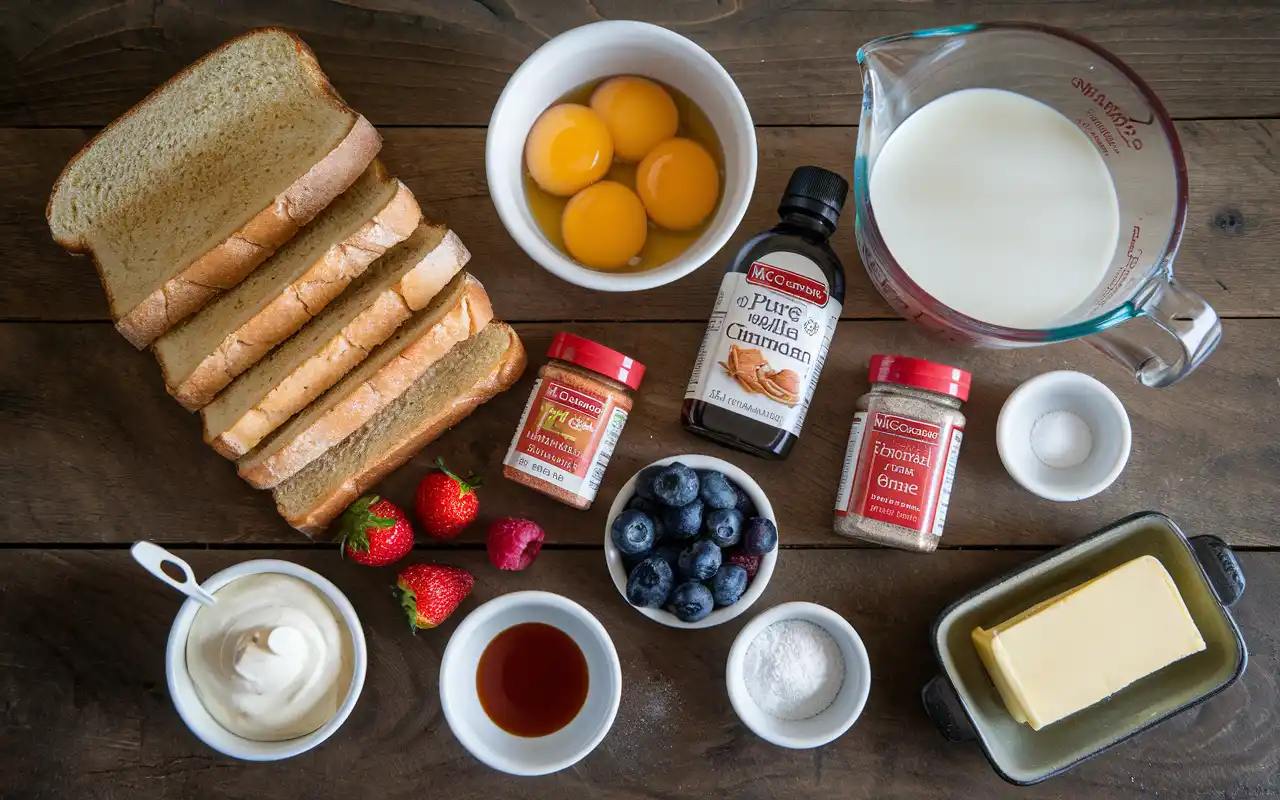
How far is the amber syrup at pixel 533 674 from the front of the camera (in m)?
1.42

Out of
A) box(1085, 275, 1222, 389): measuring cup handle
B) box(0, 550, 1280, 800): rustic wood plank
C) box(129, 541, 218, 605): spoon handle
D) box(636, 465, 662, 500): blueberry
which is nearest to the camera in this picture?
box(1085, 275, 1222, 389): measuring cup handle

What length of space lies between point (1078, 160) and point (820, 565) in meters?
0.74

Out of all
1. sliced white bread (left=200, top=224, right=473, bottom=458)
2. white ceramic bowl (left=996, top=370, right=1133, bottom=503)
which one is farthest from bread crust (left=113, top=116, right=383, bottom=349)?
white ceramic bowl (left=996, top=370, right=1133, bottom=503)

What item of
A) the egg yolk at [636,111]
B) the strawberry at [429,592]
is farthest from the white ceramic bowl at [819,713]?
the egg yolk at [636,111]

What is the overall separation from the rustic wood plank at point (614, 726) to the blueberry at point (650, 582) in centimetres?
15

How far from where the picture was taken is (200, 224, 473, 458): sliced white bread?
4.39 feet

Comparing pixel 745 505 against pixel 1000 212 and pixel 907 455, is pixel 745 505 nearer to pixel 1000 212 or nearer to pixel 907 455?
pixel 907 455

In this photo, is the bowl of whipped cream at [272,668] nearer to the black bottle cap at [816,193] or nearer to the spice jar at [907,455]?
the spice jar at [907,455]

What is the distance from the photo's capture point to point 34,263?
1514mm

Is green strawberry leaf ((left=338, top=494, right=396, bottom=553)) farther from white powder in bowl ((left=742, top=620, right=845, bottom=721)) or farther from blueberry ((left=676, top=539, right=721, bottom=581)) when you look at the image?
white powder in bowl ((left=742, top=620, right=845, bottom=721))

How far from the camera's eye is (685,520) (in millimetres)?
1326

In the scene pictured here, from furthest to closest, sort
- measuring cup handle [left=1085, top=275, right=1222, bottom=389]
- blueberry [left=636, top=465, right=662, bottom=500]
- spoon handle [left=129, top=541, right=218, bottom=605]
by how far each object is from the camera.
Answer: blueberry [left=636, top=465, right=662, bottom=500]
spoon handle [left=129, top=541, right=218, bottom=605]
measuring cup handle [left=1085, top=275, right=1222, bottom=389]

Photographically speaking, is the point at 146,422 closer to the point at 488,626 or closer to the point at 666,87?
the point at 488,626

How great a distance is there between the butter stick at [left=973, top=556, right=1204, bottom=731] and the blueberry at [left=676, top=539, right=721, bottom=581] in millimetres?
432
